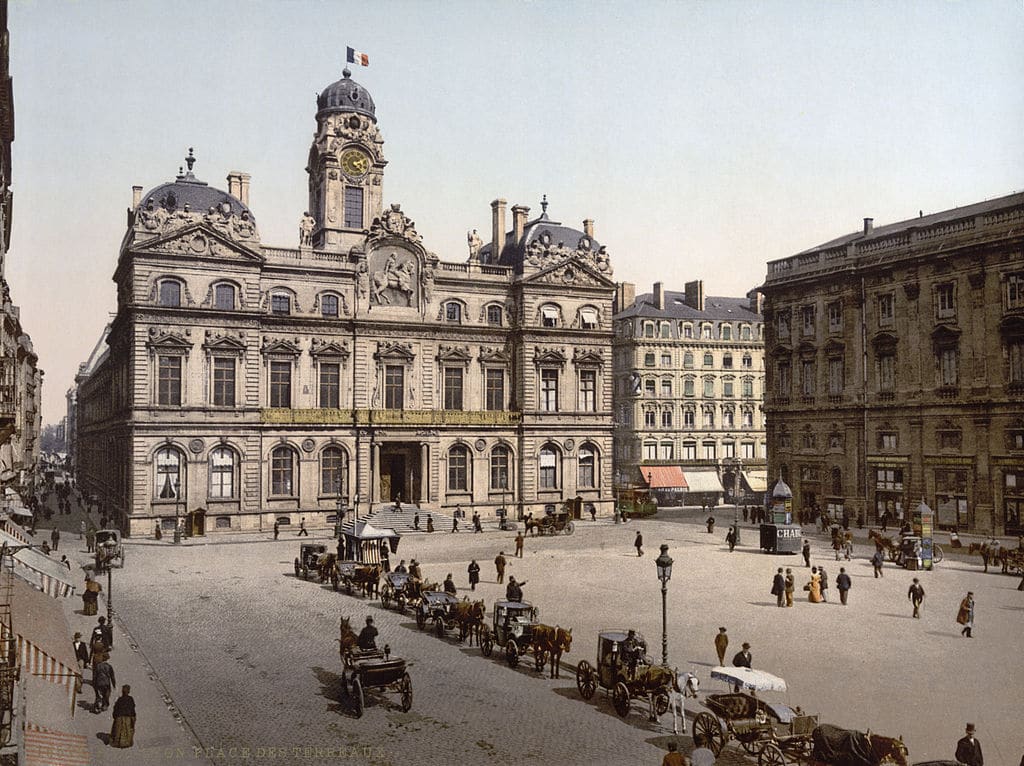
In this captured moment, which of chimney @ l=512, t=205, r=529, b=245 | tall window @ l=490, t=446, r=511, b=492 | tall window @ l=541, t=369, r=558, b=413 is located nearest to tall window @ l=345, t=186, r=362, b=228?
chimney @ l=512, t=205, r=529, b=245

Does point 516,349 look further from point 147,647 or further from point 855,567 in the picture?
point 147,647

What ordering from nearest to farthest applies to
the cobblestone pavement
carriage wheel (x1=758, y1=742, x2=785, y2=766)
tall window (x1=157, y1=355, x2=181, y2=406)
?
carriage wheel (x1=758, y1=742, x2=785, y2=766) → the cobblestone pavement → tall window (x1=157, y1=355, x2=181, y2=406)

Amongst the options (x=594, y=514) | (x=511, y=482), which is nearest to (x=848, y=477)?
A: (x=594, y=514)

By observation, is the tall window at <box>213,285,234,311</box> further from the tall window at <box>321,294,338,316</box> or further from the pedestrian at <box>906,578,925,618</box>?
the pedestrian at <box>906,578,925,618</box>

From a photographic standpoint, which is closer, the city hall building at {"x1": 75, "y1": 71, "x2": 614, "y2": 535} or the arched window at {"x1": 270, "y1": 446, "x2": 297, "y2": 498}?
the city hall building at {"x1": 75, "y1": 71, "x2": 614, "y2": 535}

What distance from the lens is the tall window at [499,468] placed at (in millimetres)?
62906

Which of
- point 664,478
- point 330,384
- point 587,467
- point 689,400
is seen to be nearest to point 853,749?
point 330,384

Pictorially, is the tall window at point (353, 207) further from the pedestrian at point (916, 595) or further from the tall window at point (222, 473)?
the pedestrian at point (916, 595)

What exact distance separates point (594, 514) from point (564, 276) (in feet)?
56.4

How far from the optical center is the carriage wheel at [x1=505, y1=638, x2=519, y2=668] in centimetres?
2434

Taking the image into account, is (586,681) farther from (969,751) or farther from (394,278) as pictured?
(394,278)

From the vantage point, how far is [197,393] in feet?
177

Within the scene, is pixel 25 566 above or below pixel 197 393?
below

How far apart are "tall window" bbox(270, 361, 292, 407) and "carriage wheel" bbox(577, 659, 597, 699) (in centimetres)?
3930
